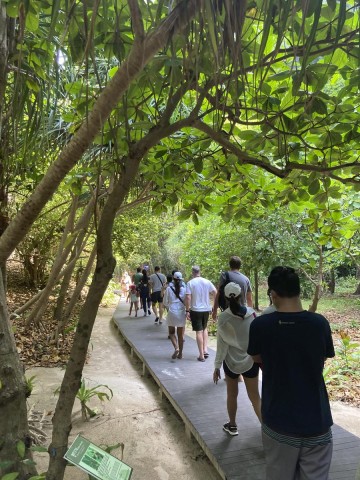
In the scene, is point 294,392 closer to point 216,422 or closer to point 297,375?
point 297,375

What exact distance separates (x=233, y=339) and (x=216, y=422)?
1009 mm

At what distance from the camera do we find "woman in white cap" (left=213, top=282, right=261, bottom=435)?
318cm

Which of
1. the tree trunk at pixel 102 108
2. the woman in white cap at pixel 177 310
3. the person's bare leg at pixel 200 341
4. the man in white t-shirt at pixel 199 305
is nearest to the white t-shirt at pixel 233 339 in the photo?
the tree trunk at pixel 102 108

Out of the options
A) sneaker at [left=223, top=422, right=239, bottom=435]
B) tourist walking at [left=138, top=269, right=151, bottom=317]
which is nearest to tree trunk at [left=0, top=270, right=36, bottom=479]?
sneaker at [left=223, top=422, right=239, bottom=435]

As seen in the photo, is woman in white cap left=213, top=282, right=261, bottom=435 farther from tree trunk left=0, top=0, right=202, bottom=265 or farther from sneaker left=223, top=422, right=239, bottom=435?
tree trunk left=0, top=0, right=202, bottom=265

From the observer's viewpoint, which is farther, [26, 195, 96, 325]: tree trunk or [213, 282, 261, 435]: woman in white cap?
[26, 195, 96, 325]: tree trunk

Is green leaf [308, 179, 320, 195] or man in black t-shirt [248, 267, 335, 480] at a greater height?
green leaf [308, 179, 320, 195]

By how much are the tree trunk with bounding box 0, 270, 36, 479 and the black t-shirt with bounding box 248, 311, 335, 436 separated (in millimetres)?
1273

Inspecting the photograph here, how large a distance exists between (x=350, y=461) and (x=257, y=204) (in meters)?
2.36

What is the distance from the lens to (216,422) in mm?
3650

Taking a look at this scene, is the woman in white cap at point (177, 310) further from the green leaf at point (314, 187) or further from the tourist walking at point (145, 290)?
the tourist walking at point (145, 290)

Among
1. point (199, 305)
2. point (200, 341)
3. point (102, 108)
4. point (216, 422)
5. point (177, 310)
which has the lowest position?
point (216, 422)

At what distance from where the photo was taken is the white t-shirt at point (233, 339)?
3.22m

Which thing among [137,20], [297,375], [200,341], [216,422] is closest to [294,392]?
[297,375]
